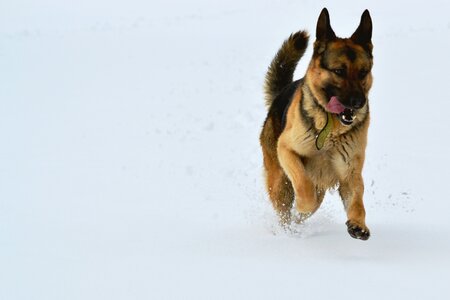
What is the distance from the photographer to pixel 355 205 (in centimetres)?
473

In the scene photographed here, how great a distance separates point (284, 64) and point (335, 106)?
1.49 m

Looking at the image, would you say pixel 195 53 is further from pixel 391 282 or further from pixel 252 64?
pixel 391 282

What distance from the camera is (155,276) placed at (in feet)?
13.2

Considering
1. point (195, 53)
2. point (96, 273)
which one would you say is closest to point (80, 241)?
point (96, 273)

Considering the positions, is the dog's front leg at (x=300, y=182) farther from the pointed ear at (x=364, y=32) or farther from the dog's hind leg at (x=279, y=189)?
the pointed ear at (x=364, y=32)

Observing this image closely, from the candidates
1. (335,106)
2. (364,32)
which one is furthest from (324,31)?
(335,106)

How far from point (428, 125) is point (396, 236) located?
4.65m

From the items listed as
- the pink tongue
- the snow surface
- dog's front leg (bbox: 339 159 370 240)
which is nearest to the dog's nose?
the pink tongue

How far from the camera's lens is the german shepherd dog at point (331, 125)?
4.62 metres

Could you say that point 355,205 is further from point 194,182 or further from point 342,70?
point 194,182

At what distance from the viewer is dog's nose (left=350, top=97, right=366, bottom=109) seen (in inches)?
176

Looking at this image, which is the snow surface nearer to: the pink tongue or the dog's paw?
the dog's paw

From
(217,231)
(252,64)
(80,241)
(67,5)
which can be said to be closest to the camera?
(80,241)

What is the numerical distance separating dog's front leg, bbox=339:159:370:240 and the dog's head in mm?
501
